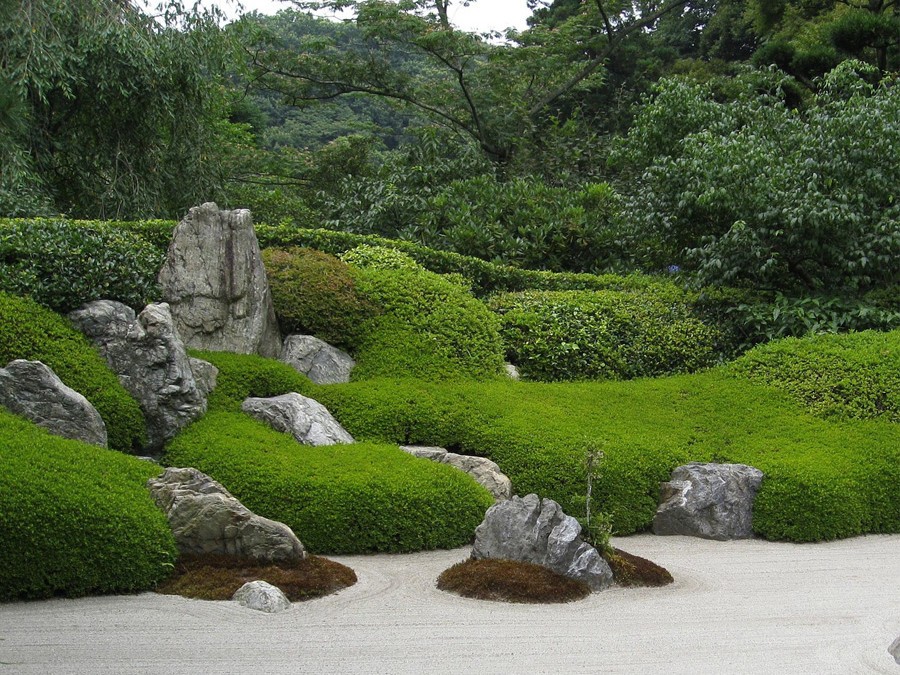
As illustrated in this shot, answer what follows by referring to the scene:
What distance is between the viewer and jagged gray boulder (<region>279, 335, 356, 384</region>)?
10.7 meters

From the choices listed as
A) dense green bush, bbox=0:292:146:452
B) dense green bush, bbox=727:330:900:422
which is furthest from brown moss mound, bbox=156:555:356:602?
dense green bush, bbox=727:330:900:422

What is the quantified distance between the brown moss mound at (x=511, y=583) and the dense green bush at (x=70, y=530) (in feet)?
6.39

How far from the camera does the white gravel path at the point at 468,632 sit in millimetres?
5004

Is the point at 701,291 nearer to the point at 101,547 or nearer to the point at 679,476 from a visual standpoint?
the point at 679,476

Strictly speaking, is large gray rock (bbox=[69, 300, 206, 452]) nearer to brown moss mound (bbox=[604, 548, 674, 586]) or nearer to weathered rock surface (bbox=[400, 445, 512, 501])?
weathered rock surface (bbox=[400, 445, 512, 501])

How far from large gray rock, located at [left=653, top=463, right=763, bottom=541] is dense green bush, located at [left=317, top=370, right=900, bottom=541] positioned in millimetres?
109

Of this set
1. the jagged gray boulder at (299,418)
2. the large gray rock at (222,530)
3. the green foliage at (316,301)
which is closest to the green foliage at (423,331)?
the green foliage at (316,301)

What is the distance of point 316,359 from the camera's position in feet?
35.4

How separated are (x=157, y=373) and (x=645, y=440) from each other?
4.75 metres

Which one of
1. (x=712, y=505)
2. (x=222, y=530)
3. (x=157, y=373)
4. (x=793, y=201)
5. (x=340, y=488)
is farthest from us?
(x=793, y=201)

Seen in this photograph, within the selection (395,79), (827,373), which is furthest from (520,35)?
(827,373)

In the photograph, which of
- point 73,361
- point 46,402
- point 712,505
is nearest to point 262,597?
point 46,402

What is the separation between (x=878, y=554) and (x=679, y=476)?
1.85 meters

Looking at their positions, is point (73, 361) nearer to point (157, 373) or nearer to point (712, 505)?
point (157, 373)
